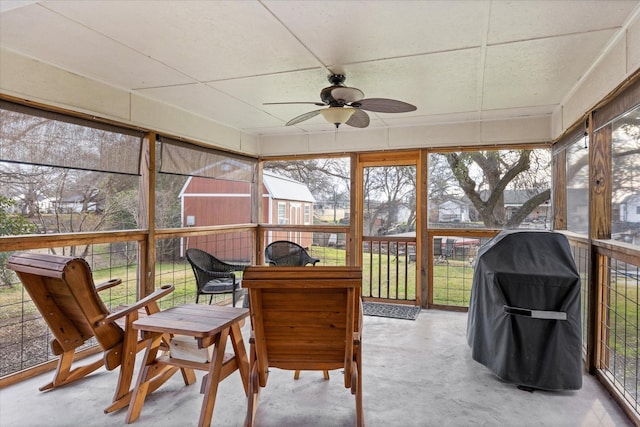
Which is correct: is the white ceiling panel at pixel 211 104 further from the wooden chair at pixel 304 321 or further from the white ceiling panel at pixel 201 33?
the wooden chair at pixel 304 321

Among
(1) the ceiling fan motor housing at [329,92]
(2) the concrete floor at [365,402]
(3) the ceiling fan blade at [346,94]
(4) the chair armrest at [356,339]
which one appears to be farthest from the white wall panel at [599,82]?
(4) the chair armrest at [356,339]

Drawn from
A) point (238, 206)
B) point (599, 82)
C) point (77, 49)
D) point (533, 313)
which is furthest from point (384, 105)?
point (238, 206)

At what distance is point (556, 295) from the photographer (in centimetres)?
249

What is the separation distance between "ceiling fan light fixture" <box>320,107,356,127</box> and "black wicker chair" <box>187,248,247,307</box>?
169 cm

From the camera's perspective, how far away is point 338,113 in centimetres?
288

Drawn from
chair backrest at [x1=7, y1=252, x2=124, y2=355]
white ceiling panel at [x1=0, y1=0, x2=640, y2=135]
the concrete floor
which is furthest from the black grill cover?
chair backrest at [x1=7, y1=252, x2=124, y2=355]

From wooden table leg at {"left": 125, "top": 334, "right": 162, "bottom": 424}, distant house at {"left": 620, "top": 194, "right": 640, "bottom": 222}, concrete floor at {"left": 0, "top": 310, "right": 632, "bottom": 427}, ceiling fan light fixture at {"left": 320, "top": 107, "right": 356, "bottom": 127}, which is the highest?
ceiling fan light fixture at {"left": 320, "top": 107, "right": 356, "bottom": 127}

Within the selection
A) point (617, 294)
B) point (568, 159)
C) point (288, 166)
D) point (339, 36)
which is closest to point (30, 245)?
point (339, 36)

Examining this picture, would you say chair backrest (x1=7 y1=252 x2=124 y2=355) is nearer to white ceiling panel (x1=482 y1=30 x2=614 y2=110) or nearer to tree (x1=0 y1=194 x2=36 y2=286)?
tree (x1=0 y1=194 x2=36 y2=286)

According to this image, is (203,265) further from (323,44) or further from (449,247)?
(449,247)

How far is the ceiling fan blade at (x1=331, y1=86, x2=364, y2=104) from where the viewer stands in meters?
2.69

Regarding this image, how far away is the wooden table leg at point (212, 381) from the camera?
6.73 feet

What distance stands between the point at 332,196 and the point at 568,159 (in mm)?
2806

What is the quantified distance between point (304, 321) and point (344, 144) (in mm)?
3441
